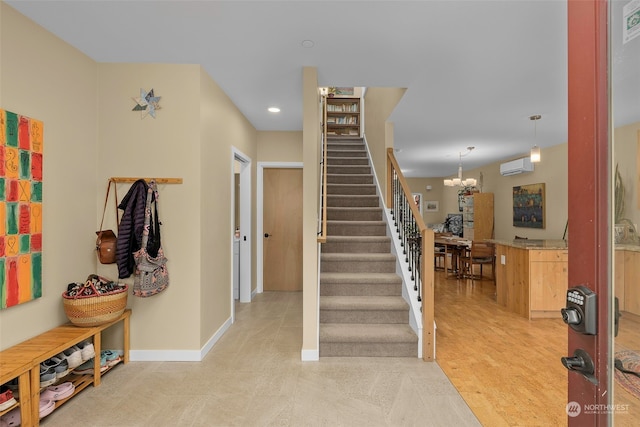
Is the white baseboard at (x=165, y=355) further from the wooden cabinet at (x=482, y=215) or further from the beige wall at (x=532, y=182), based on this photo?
the wooden cabinet at (x=482, y=215)

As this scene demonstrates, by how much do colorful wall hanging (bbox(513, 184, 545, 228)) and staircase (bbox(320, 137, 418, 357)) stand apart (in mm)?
3527

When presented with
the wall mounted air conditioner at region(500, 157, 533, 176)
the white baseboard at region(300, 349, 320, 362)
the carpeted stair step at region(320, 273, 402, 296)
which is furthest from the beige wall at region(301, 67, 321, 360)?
the wall mounted air conditioner at region(500, 157, 533, 176)

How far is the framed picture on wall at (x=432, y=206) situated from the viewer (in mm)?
10500

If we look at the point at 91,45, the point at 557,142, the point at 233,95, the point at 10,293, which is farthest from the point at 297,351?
the point at 557,142

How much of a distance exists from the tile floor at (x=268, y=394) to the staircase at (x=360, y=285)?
0.51ft

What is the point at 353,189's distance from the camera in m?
4.92

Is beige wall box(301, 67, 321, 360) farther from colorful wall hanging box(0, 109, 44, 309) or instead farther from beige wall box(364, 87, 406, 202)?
colorful wall hanging box(0, 109, 44, 309)

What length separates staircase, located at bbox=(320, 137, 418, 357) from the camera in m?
2.78

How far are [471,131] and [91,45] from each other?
4.85 meters

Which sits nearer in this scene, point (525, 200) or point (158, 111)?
point (158, 111)

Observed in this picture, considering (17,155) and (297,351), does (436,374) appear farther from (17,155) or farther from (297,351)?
(17,155)

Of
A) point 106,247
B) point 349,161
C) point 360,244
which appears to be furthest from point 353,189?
point 106,247

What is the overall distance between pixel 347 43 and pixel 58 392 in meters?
3.19

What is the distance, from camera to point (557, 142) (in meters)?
5.39
